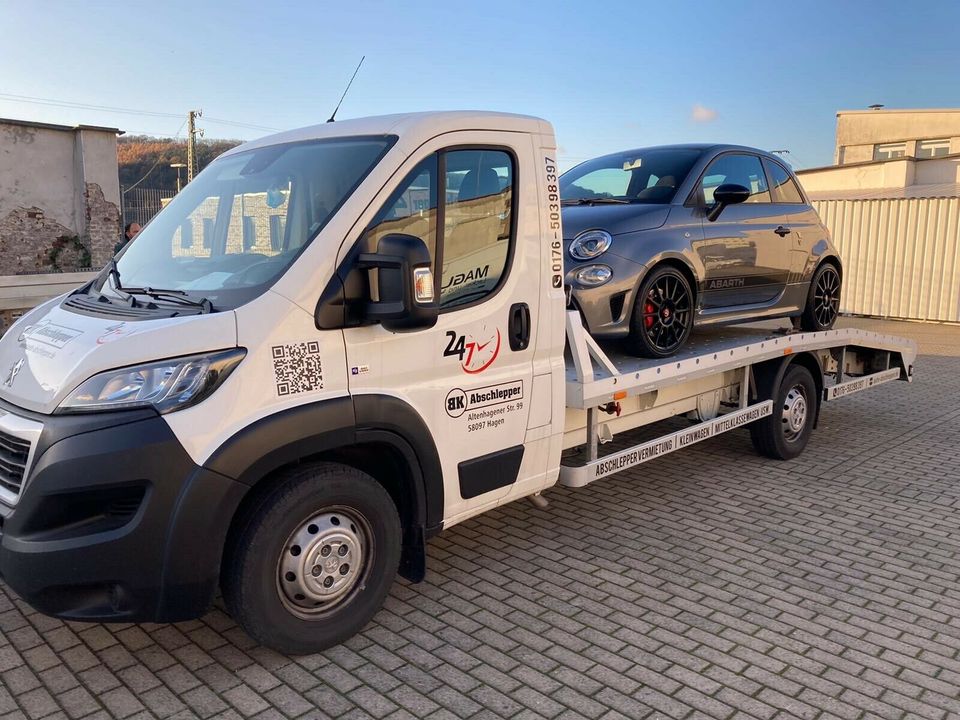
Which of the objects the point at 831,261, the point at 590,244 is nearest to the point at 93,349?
the point at 590,244

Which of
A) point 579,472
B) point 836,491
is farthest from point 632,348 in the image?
point 836,491

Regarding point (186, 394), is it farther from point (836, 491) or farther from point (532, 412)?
point (836, 491)

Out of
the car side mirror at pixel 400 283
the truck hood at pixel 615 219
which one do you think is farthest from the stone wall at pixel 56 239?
the car side mirror at pixel 400 283

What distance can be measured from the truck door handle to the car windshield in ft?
7.22

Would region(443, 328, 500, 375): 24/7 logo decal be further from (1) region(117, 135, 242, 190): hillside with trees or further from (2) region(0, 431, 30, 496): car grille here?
(1) region(117, 135, 242, 190): hillside with trees

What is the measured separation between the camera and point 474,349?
3.88m

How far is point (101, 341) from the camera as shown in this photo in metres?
3.07

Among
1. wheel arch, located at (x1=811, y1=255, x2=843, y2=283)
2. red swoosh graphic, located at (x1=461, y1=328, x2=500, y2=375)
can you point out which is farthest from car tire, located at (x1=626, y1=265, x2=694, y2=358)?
wheel arch, located at (x1=811, y1=255, x2=843, y2=283)

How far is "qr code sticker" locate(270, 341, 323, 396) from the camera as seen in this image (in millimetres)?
3195

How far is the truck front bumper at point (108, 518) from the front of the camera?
2.89m

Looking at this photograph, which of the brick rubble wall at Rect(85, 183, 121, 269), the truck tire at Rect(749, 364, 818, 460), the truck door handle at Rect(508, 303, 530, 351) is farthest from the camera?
the brick rubble wall at Rect(85, 183, 121, 269)

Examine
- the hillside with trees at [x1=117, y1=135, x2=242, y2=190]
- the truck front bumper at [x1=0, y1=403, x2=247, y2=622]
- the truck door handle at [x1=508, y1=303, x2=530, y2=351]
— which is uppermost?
the hillside with trees at [x1=117, y1=135, x2=242, y2=190]

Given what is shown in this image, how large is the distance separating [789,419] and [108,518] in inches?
219

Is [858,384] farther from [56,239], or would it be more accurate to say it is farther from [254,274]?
[56,239]
